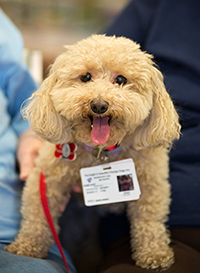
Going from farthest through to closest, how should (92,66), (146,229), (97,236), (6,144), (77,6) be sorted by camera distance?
(77,6), (97,236), (6,144), (146,229), (92,66)

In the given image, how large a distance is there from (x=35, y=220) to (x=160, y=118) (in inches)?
21.8

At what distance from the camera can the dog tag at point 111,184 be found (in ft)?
2.66

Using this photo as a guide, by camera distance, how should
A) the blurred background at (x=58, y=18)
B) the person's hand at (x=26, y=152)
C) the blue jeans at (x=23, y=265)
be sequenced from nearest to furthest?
the blue jeans at (x=23, y=265)
the person's hand at (x=26, y=152)
the blurred background at (x=58, y=18)

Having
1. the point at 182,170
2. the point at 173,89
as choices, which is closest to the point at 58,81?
the point at 173,89

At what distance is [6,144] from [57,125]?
34 centimetres

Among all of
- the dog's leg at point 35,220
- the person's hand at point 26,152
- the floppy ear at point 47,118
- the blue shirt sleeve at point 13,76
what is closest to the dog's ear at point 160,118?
the floppy ear at point 47,118

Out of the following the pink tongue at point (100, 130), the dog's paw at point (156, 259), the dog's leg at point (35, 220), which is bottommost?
the dog's paw at point (156, 259)

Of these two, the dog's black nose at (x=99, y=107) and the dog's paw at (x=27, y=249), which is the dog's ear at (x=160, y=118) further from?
the dog's paw at (x=27, y=249)

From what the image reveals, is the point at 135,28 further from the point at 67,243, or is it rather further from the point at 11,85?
the point at 67,243

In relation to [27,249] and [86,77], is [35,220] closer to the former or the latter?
[27,249]

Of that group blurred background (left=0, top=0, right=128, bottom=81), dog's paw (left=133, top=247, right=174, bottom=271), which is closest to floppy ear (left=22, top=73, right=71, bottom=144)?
dog's paw (left=133, top=247, right=174, bottom=271)

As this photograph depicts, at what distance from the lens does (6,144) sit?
100 centimetres

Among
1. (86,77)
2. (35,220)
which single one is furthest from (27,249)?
(86,77)

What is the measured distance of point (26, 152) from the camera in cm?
104
